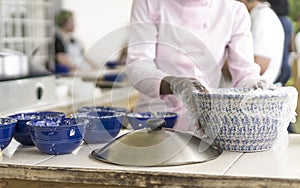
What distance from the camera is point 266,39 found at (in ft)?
9.30

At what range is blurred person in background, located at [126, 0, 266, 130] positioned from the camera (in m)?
2.02

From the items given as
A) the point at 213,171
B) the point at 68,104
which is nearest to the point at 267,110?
the point at 213,171

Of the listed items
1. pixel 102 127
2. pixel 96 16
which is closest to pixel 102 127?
pixel 102 127

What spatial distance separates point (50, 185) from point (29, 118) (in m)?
0.31

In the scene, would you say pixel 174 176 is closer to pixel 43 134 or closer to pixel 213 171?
pixel 213 171

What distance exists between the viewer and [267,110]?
1.54 m

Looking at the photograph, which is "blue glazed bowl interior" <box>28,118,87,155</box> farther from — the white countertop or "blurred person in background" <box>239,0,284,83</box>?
"blurred person in background" <box>239,0,284,83</box>

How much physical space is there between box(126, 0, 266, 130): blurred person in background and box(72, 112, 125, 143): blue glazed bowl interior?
1.05 ft

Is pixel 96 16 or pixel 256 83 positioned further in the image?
pixel 96 16

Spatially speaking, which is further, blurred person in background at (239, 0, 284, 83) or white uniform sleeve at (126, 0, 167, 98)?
blurred person in background at (239, 0, 284, 83)

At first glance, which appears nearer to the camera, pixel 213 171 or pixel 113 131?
pixel 213 171

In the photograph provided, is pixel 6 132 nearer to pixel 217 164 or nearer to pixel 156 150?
pixel 156 150

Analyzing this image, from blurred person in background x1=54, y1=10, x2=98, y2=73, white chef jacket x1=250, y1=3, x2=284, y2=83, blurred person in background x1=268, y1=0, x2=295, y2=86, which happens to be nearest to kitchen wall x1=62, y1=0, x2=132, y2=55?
blurred person in background x1=54, y1=10, x2=98, y2=73

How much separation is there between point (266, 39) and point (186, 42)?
87cm
